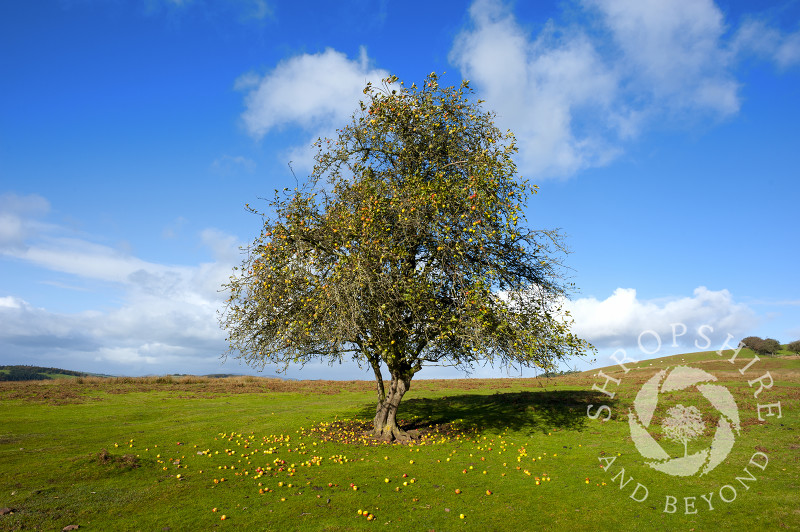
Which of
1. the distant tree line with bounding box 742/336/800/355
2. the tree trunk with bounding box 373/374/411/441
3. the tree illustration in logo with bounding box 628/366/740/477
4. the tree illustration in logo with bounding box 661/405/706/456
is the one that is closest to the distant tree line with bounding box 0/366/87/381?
the tree trunk with bounding box 373/374/411/441

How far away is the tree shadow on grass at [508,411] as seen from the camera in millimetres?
24656

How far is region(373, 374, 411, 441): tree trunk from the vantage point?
71.2 feet

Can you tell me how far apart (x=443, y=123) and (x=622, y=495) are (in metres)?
17.4

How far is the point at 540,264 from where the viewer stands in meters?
20.9

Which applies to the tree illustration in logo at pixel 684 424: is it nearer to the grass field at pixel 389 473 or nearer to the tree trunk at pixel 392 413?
the grass field at pixel 389 473

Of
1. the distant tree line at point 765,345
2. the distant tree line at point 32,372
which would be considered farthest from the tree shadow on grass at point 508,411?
the distant tree line at point 32,372

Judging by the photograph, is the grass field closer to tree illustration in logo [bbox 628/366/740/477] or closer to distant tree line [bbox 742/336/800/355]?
tree illustration in logo [bbox 628/366/740/477]

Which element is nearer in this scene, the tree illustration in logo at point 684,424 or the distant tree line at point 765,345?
the tree illustration in logo at point 684,424

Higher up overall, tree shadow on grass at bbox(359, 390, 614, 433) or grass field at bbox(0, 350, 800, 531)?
tree shadow on grass at bbox(359, 390, 614, 433)

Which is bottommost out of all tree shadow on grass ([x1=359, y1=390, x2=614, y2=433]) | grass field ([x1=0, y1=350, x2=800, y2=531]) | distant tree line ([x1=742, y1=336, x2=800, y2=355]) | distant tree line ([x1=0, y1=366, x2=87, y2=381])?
distant tree line ([x1=0, y1=366, x2=87, y2=381])

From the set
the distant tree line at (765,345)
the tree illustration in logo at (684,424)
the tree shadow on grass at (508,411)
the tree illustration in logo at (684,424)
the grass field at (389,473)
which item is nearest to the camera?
the grass field at (389,473)

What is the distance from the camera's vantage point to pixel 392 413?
21969mm

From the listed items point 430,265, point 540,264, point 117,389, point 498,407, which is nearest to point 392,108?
point 430,265

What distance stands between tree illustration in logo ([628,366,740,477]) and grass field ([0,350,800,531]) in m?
0.50
